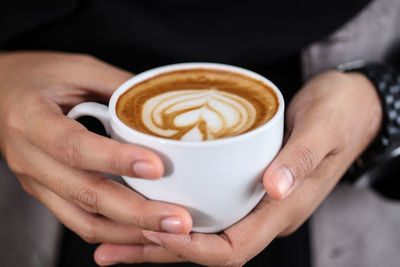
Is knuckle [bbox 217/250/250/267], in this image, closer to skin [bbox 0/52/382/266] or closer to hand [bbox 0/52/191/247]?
skin [bbox 0/52/382/266]

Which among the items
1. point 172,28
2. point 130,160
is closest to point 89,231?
point 130,160

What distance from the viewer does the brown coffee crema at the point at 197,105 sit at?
575 millimetres

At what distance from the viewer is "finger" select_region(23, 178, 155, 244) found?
2.17 ft

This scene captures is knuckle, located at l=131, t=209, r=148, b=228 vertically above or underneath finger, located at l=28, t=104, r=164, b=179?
underneath

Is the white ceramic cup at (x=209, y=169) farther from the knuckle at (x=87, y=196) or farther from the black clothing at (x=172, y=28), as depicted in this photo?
the black clothing at (x=172, y=28)

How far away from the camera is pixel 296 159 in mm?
577

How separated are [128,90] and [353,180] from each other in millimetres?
625

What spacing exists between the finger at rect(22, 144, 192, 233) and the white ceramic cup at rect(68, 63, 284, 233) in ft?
0.06

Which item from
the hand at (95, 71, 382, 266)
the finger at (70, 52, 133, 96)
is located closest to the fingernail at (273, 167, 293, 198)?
the hand at (95, 71, 382, 266)

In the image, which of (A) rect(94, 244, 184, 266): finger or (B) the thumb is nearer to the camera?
(B) the thumb

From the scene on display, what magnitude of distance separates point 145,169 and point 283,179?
0.64 feet

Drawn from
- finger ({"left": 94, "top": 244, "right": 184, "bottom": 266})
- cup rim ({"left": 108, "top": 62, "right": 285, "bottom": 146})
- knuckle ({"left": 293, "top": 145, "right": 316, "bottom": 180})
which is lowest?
finger ({"left": 94, "top": 244, "right": 184, "bottom": 266})

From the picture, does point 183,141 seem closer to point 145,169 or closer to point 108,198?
point 145,169

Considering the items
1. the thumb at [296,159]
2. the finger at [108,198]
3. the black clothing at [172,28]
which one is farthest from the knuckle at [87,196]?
the black clothing at [172,28]
